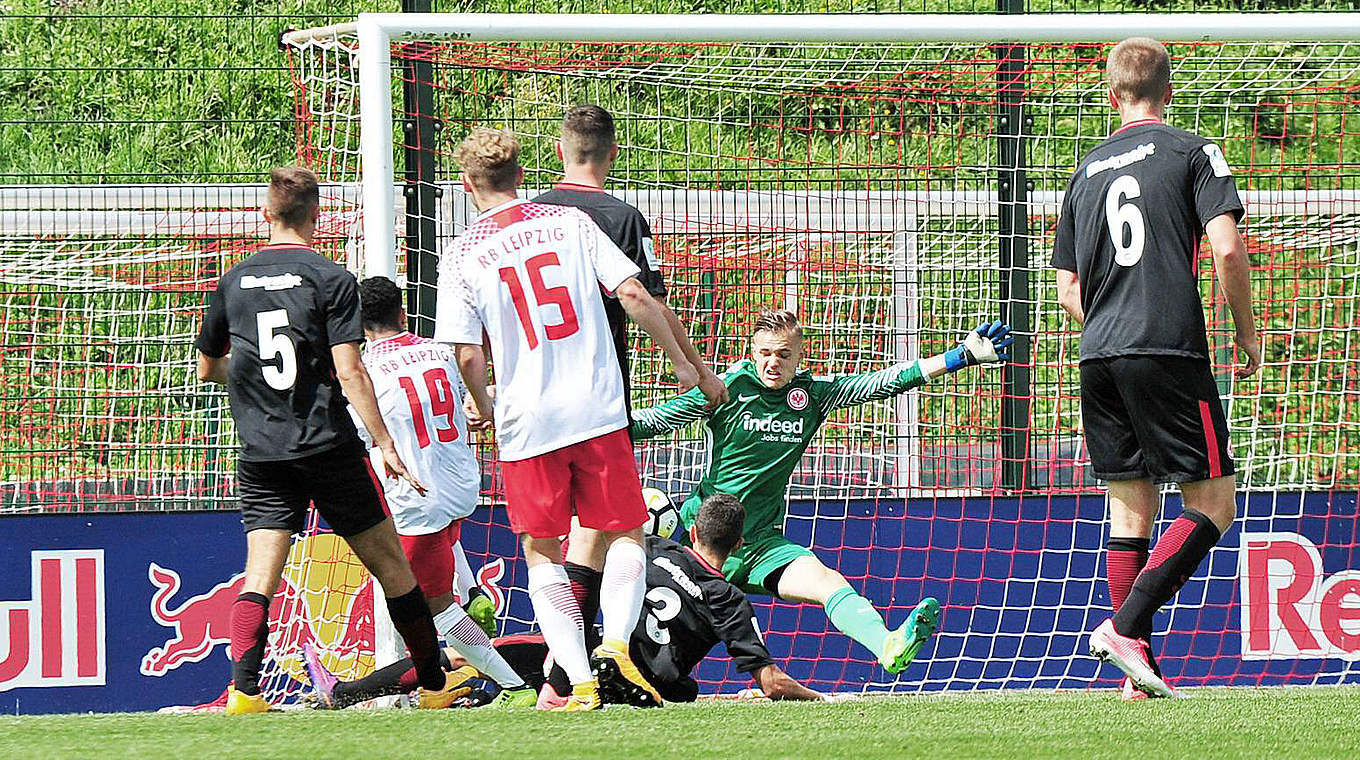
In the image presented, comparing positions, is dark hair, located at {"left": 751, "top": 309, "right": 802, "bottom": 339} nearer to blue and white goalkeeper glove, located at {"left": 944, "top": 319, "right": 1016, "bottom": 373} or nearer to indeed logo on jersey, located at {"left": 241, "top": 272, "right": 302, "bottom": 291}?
blue and white goalkeeper glove, located at {"left": 944, "top": 319, "right": 1016, "bottom": 373}

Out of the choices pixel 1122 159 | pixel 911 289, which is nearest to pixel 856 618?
pixel 1122 159

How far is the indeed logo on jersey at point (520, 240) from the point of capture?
192 inches

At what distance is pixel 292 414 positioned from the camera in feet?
17.2

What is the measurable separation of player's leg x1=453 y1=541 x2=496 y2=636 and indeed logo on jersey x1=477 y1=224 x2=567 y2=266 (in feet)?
6.67

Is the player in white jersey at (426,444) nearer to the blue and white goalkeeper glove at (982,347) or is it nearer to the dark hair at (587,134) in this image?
the dark hair at (587,134)

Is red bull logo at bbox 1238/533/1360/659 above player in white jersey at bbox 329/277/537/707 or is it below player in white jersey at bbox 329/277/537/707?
below

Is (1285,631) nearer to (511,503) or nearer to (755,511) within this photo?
(755,511)

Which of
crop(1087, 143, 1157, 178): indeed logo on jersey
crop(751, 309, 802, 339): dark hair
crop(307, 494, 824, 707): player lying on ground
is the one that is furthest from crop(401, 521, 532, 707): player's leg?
crop(1087, 143, 1157, 178): indeed logo on jersey

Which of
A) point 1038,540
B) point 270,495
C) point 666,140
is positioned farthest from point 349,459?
point 666,140

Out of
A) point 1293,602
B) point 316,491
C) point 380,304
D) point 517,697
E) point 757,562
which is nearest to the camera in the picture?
point 316,491

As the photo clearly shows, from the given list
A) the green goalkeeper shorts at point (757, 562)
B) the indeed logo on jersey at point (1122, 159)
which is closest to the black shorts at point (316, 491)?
the green goalkeeper shorts at point (757, 562)

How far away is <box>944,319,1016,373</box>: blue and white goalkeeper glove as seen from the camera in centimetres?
598

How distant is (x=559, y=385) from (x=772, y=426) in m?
1.77

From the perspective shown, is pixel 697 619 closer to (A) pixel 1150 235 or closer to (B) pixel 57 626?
(A) pixel 1150 235
